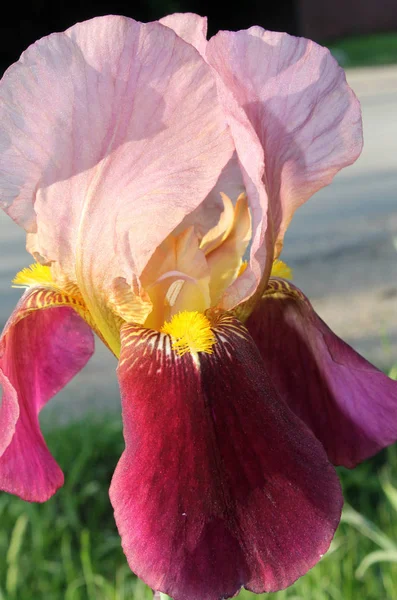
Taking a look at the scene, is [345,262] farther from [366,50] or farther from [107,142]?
[366,50]

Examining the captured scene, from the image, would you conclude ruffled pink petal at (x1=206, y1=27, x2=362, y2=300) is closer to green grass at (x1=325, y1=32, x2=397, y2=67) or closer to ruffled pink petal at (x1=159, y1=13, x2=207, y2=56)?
ruffled pink petal at (x1=159, y1=13, x2=207, y2=56)

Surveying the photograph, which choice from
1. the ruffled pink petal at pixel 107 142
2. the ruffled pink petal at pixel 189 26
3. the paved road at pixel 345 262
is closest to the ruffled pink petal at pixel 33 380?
the ruffled pink petal at pixel 107 142

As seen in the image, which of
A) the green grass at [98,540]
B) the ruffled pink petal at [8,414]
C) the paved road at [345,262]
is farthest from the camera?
the paved road at [345,262]

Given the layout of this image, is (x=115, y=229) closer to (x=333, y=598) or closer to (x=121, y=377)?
(x=121, y=377)

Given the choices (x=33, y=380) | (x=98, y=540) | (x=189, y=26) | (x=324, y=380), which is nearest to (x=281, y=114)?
(x=189, y=26)

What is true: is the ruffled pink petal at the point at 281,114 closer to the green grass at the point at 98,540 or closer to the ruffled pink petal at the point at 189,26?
the ruffled pink petal at the point at 189,26
